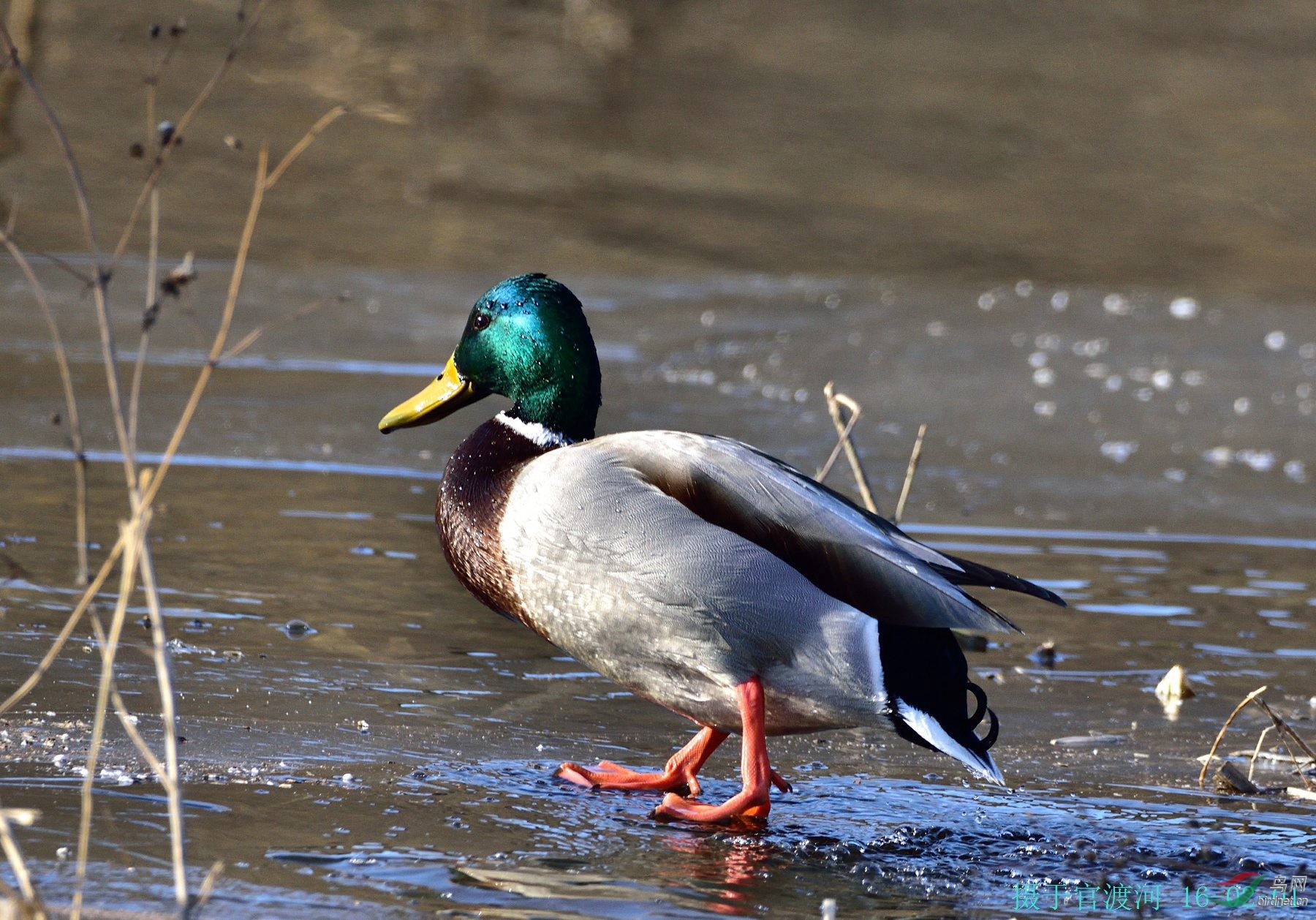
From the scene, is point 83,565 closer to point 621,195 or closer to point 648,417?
point 648,417

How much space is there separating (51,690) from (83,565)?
5.03 feet

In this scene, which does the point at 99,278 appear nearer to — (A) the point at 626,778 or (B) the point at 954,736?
(A) the point at 626,778

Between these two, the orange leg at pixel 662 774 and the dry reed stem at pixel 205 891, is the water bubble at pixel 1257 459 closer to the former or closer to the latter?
the orange leg at pixel 662 774

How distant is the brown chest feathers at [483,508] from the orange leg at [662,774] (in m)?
0.33

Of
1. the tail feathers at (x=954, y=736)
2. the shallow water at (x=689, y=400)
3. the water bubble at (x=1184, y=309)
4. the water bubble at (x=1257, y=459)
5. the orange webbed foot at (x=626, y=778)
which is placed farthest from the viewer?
the water bubble at (x=1184, y=309)

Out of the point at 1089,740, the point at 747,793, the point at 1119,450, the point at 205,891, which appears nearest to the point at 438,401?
the point at 747,793

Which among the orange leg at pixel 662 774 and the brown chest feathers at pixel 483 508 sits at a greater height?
the brown chest feathers at pixel 483 508

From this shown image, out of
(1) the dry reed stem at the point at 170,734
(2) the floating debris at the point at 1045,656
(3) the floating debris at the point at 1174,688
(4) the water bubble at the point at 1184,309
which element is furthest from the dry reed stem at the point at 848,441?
(4) the water bubble at the point at 1184,309

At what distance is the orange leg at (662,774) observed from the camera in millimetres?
3766

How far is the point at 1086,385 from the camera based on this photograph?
29.6 ft

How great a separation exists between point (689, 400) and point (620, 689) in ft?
13.1

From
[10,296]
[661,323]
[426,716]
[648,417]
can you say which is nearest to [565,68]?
[661,323]

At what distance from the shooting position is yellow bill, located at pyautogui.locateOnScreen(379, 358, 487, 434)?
169 inches

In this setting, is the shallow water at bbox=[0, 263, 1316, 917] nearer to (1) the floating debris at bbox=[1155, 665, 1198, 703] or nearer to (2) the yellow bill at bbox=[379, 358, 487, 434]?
(1) the floating debris at bbox=[1155, 665, 1198, 703]
